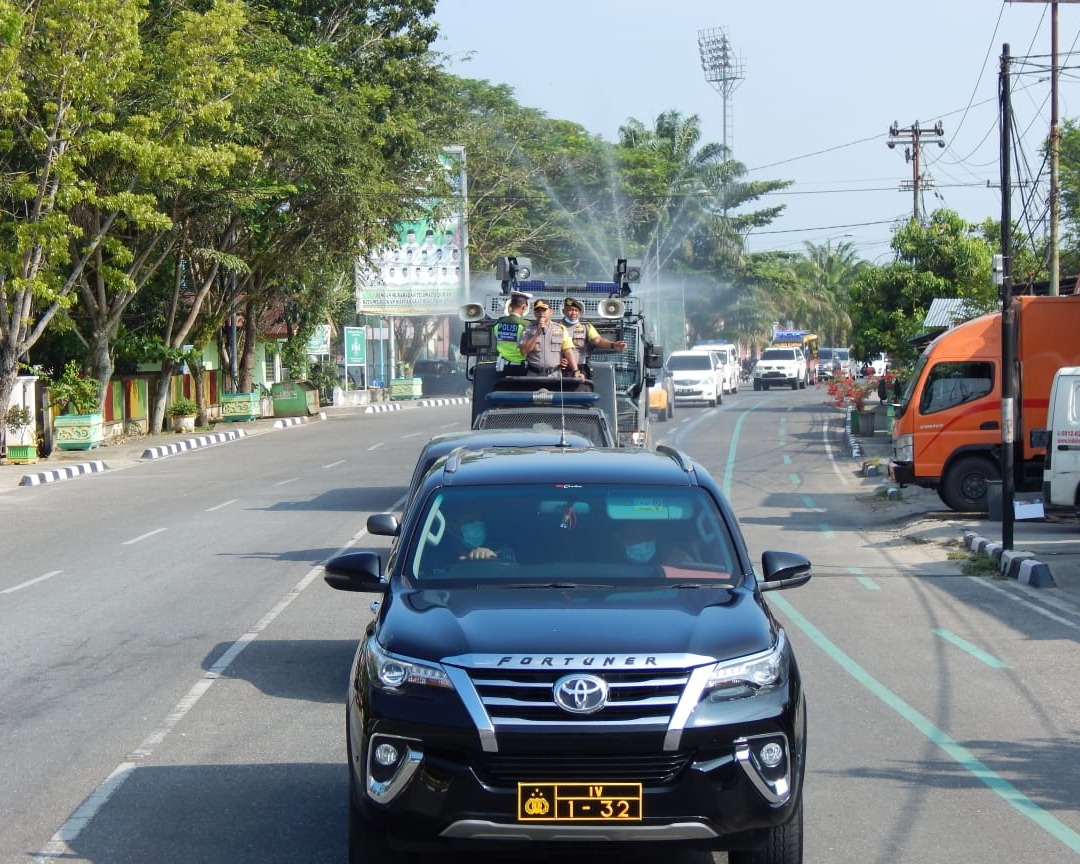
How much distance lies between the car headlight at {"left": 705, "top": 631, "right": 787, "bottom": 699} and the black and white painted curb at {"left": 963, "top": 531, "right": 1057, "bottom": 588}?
10.1 meters

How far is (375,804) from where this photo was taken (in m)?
5.01

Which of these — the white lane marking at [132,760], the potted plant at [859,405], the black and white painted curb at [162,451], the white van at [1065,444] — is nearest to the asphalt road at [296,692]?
the white lane marking at [132,760]

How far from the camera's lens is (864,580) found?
14930mm

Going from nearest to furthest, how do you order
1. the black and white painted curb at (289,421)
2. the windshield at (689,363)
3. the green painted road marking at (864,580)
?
the green painted road marking at (864,580), the black and white painted curb at (289,421), the windshield at (689,363)

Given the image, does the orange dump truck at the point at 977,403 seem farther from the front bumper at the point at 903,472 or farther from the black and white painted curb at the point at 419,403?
the black and white painted curb at the point at 419,403

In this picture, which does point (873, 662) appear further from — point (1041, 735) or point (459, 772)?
point (459, 772)

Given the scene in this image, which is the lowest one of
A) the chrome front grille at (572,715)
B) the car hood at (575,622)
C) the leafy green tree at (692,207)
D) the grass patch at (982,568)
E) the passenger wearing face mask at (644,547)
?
the grass patch at (982,568)

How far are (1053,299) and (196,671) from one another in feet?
49.9

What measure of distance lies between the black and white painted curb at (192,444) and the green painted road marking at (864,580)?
20.9 metres

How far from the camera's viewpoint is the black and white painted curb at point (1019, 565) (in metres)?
14.5

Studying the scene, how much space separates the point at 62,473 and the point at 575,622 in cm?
2506

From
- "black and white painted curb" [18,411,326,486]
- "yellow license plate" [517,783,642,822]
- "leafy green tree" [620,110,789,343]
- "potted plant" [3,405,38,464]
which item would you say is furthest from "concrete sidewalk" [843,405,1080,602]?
"leafy green tree" [620,110,789,343]

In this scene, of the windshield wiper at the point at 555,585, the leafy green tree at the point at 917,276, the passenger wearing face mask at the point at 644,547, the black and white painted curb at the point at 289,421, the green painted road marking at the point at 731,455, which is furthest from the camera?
the black and white painted curb at the point at 289,421

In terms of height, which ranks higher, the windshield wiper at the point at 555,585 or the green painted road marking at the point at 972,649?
the windshield wiper at the point at 555,585
